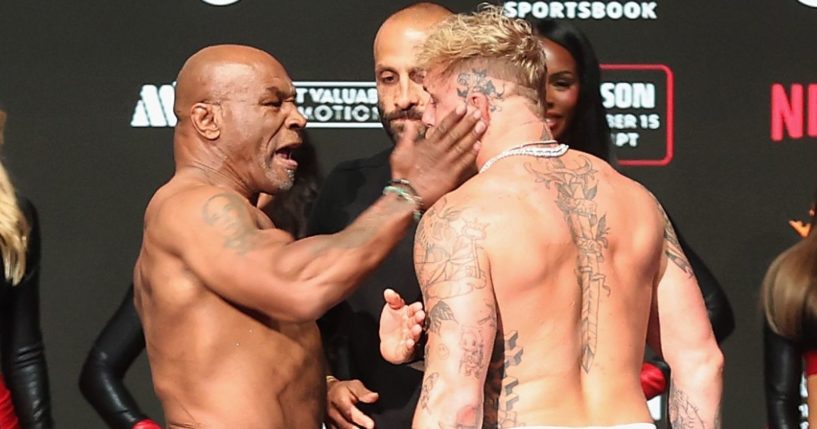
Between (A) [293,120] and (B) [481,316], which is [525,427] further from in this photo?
(A) [293,120]

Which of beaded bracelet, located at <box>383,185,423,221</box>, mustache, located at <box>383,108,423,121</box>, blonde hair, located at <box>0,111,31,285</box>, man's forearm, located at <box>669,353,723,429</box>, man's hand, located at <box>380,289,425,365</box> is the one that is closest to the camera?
man's hand, located at <box>380,289,425,365</box>

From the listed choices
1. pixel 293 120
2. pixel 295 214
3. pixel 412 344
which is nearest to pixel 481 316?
pixel 412 344

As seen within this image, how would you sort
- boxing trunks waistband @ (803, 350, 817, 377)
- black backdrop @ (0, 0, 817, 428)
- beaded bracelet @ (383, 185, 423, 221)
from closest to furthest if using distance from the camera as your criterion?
beaded bracelet @ (383, 185, 423, 221)
boxing trunks waistband @ (803, 350, 817, 377)
black backdrop @ (0, 0, 817, 428)

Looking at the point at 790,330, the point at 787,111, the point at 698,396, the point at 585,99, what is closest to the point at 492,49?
the point at 698,396

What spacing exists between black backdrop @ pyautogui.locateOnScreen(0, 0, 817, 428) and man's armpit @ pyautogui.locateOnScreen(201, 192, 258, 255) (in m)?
1.09

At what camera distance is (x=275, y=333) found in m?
3.01

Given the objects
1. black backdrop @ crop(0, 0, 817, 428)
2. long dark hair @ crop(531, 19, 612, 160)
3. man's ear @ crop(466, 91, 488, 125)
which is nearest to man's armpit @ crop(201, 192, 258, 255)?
man's ear @ crop(466, 91, 488, 125)

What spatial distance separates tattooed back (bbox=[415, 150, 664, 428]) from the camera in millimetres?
2562

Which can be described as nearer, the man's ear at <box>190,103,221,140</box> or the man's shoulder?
the man's shoulder

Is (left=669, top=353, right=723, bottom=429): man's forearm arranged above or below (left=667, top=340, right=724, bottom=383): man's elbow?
below

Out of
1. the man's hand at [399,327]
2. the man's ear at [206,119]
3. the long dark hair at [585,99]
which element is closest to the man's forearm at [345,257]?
the man's hand at [399,327]

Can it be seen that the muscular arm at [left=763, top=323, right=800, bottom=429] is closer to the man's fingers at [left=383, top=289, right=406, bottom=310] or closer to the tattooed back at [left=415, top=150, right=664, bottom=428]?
the tattooed back at [left=415, top=150, right=664, bottom=428]

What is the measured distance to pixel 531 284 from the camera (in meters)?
2.58

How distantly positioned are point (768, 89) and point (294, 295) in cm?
172
